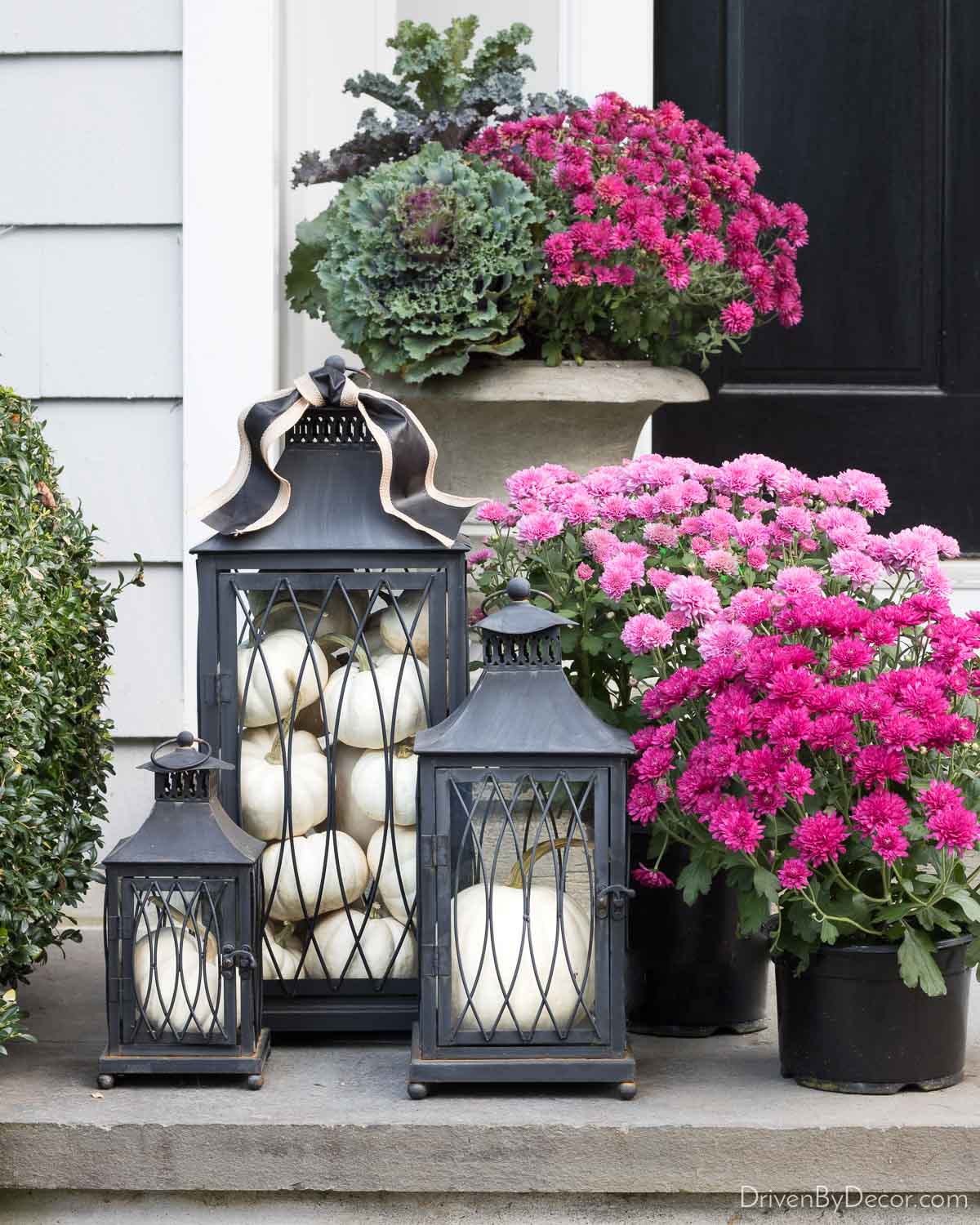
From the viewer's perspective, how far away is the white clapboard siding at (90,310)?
2.46 metres

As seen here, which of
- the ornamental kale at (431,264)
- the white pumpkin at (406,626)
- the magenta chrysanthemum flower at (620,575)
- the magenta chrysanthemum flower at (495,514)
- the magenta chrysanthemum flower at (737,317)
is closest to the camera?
the magenta chrysanthemum flower at (620,575)

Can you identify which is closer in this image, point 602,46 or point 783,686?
point 783,686

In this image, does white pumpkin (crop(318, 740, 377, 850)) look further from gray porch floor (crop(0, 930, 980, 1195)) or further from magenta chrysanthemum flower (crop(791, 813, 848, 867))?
magenta chrysanthemum flower (crop(791, 813, 848, 867))

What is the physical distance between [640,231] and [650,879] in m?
0.97

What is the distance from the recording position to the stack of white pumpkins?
1773 mm

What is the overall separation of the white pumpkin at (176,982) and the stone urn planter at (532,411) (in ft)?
3.02

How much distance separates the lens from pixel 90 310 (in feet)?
8.09

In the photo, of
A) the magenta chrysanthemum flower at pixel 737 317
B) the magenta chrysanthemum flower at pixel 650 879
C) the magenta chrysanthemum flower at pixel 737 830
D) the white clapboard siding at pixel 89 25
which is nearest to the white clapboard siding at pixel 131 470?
the white clapboard siding at pixel 89 25

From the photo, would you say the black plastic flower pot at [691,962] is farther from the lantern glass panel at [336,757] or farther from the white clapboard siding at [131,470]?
the white clapboard siding at [131,470]

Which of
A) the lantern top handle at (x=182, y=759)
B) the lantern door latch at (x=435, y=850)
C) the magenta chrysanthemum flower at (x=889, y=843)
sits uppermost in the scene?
the lantern top handle at (x=182, y=759)

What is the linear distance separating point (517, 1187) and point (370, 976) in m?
0.36

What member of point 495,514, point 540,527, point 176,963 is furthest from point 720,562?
point 176,963

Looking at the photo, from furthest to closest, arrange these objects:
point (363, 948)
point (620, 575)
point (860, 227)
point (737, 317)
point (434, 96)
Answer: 1. point (860, 227)
2. point (434, 96)
3. point (737, 317)
4. point (363, 948)
5. point (620, 575)

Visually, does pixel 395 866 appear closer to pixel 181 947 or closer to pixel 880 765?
pixel 181 947
